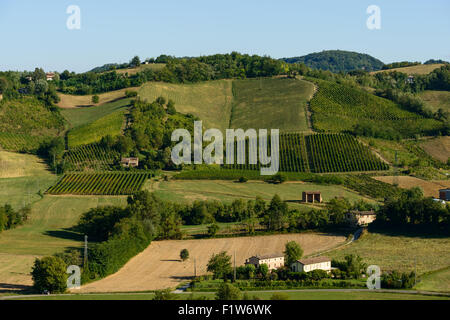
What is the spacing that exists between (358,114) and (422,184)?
40621mm

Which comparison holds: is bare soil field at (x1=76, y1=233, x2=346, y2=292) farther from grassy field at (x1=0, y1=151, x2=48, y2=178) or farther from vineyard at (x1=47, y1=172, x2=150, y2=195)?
grassy field at (x1=0, y1=151, x2=48, y2=178)

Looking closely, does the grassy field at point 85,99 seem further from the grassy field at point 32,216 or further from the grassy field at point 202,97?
the grassy field at point 32,216

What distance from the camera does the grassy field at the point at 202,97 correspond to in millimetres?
134750

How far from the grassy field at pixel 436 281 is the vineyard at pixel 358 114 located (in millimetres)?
65947

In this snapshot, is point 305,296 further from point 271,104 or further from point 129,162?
point 271,104

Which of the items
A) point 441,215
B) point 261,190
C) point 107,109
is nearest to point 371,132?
point 261,190

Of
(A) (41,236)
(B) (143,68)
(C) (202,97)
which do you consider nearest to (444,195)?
(A) (41,236)

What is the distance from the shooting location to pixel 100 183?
314ft

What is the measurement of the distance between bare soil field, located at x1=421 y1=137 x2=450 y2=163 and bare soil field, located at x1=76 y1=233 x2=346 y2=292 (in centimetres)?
4810

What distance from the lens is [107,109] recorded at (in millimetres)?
135500

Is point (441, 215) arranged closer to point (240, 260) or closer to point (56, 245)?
point (240, 260)

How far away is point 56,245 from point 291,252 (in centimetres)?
2677

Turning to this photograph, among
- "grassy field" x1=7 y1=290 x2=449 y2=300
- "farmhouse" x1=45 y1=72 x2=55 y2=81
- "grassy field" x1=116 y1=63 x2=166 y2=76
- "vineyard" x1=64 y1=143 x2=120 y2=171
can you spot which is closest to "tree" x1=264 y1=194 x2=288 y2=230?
"grassy field" x1=7 y1=290 x2=449 y2=300

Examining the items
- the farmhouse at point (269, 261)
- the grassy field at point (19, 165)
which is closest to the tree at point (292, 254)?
the farmhouse at point (269, 261)
